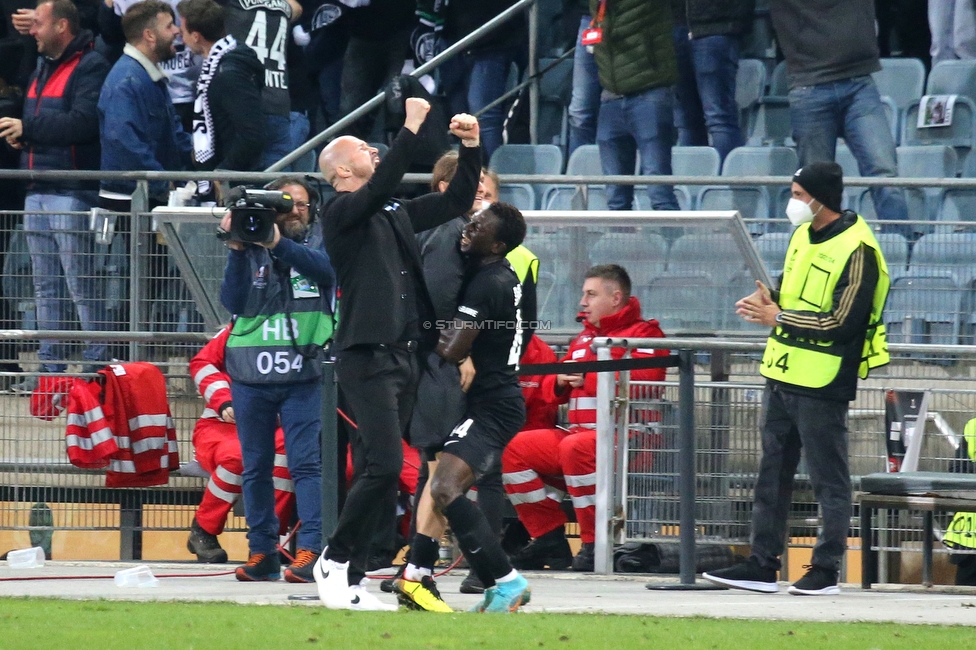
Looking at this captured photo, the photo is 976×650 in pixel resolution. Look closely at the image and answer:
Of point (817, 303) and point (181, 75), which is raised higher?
point (181, 75)

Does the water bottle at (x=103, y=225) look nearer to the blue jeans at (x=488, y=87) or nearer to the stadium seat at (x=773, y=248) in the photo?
the blue jeans at (x=488, y=87)

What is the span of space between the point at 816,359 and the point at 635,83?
12.8 feet

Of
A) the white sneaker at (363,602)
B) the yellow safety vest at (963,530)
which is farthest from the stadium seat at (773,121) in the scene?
the white sneaker at (363,602)

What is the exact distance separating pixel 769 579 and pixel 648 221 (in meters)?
2.20

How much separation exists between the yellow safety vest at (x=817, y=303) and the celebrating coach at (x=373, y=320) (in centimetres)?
188

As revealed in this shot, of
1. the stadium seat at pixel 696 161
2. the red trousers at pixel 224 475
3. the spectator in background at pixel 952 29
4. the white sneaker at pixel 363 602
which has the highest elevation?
the spectator in background at pixel 952 29

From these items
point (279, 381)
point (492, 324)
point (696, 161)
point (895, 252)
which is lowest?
point (279, 381)

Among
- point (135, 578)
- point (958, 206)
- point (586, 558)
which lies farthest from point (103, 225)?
point (958, 206)

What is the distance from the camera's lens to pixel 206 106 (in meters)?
Result: 10.6

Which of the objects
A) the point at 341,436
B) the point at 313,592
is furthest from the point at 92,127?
the point at 313,592

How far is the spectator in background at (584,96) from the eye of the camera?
39.3 feet

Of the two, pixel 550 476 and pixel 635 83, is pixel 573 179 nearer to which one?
pixel 550 476

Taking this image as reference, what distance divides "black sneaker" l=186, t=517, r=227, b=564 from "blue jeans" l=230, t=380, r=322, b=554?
1.12 m

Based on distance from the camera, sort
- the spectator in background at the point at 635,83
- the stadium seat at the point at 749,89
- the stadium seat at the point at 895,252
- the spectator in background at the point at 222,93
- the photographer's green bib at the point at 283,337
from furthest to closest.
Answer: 1. the stadium seat at the point at 749,89
2. the spectator in background at the point at 635,83
3. the spectator in background at the point at 222,93
4. the stadium seat at the point at 895,252
5. the photographer's green bib at the point at 283,337
